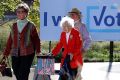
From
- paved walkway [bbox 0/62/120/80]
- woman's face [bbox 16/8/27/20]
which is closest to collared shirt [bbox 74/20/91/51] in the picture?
woman's face [bbox 16/8/27/20]

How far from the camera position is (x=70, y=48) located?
29.0 ft

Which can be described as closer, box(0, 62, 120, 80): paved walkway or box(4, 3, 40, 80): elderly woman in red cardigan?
box(4, 3, 40, 80): elderly woman in red cardigan

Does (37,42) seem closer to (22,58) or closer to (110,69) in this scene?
(22,58)

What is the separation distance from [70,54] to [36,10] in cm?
1208

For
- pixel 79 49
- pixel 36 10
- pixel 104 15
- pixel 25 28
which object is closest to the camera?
pixel 79 49

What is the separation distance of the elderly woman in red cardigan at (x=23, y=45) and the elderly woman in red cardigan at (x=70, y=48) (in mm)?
737

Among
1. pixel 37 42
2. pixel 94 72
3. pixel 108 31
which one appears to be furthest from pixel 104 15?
pixel 37 42

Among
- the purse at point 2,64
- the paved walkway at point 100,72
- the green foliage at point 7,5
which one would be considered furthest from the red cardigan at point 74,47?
the green foliage at point 7,5

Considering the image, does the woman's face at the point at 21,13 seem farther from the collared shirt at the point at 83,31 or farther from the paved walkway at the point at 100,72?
the paved walkway at the point at 100,72

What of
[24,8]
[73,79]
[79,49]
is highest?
[24,8]

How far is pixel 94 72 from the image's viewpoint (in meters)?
14.8

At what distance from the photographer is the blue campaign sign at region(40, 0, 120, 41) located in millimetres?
14539

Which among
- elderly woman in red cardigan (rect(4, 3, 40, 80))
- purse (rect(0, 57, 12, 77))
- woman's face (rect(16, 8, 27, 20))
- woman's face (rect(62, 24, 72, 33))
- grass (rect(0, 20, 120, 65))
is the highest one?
woman's face (rect(16, 8, 27, 20))

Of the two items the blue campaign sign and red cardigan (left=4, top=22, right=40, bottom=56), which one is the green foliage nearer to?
the blue campaign sign
